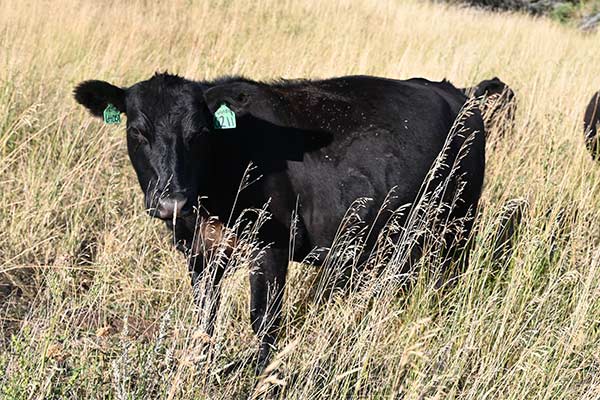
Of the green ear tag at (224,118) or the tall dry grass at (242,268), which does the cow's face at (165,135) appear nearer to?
the green ear tag at (224,118)

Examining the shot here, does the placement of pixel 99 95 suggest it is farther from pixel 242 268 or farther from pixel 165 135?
pixel 242 268

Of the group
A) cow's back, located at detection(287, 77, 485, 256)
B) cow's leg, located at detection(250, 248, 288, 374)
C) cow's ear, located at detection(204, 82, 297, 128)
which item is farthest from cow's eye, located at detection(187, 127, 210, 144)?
cow's leg, located at detection(250, 248, 288, 374)

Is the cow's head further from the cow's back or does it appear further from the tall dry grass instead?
the tall dry grass

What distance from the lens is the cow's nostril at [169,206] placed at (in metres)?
3.54

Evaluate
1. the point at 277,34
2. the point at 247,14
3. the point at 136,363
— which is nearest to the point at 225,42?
the point at 277,34

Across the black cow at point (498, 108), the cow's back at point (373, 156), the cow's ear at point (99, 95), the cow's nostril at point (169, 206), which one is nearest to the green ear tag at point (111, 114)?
the cow's ear at point (99, 95)

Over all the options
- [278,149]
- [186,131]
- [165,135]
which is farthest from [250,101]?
[165,135]

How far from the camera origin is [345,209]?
442 cm

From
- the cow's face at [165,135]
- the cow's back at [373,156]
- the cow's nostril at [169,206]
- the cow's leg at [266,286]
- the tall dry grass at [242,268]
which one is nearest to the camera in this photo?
the tall dry grass at [242,268]

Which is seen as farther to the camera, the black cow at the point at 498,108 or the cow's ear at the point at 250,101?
the black cow at the point at 498,108

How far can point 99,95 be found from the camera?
13.4 ft

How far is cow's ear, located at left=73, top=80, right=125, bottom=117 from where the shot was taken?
4027 mm

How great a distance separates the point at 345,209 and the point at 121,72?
3.85m

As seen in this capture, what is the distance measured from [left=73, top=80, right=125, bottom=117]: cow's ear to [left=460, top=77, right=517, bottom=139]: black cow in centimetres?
327
